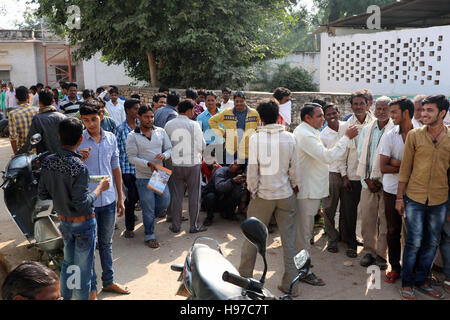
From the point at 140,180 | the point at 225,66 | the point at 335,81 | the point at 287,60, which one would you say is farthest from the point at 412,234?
the point at 287,60

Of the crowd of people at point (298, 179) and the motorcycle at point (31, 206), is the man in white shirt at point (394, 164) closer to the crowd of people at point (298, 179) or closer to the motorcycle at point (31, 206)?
the crowd of people at point (298, 179)

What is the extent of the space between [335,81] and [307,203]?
8532mm

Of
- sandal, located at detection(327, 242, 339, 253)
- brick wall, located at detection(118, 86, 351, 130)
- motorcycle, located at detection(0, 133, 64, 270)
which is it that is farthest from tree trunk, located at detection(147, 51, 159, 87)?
sandal, located at detection(327, 242, 339, 253)

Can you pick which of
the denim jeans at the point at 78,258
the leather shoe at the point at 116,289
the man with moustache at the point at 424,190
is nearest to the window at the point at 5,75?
the leather shoe at the point at 116,289

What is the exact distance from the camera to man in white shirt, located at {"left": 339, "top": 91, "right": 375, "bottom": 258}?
15.3 feet

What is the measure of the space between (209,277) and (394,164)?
2.46 metres

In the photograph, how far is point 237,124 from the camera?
20.4ft

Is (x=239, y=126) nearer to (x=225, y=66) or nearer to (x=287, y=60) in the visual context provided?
(x=225, y=66)

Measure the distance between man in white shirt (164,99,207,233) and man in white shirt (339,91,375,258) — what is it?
193 centimetres

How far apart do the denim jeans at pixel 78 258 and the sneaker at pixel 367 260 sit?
9.74 feet

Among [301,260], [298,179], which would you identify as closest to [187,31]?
[298,179]

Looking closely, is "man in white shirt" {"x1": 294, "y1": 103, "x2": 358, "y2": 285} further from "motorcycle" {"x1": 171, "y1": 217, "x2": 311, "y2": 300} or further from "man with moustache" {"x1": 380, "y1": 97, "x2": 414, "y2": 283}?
"motorcycle" {"x1": 171, "y1": 217, "x2": 311, "y2": 300}

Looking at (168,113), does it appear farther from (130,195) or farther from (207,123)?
(130,195)
